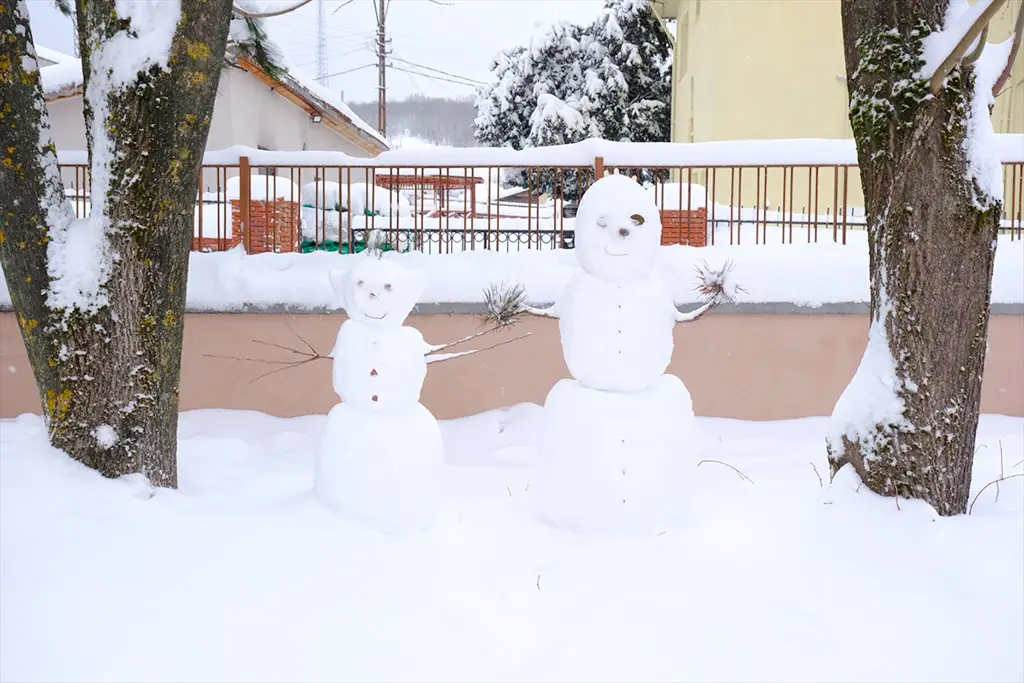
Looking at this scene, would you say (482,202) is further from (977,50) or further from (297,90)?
(977,50)

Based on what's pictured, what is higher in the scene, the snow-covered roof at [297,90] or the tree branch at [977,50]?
the snow-covered roof at [297,90]

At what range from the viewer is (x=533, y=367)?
21.6 ft

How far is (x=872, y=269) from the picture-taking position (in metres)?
3.95

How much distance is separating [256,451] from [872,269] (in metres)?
4.02

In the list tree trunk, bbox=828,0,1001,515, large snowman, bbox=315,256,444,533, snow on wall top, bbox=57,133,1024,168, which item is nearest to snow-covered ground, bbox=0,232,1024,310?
snow on wall top, bbox=57,133,1024,168

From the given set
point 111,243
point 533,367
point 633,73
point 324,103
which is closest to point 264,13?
point 111,243

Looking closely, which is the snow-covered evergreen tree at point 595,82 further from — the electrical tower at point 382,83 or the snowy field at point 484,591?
the snowy field at point 484,591

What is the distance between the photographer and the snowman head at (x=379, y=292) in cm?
393

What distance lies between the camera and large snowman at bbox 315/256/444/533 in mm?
3867

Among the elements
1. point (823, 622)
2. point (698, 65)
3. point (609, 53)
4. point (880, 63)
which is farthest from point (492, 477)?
point (609, 53)

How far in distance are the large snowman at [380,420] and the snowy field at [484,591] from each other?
0.49ft

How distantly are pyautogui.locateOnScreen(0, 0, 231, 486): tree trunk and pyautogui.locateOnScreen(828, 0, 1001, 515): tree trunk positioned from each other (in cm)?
306

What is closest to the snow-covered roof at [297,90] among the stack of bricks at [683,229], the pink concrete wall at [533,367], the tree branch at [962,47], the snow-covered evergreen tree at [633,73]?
the pink concrete wall at [533,367]

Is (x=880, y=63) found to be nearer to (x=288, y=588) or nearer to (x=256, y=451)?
(x=288, y=588)
